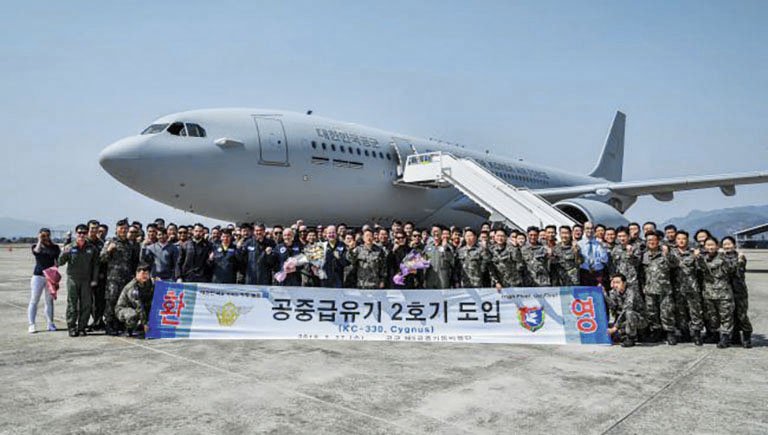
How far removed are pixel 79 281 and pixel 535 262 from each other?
21.4 feet

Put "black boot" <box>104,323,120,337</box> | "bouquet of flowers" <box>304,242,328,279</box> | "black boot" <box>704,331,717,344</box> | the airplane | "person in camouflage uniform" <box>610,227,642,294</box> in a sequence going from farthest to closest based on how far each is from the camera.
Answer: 1. the airplane
2. "bouquet of flowers" <box>304,242,328,279</box>
3. "black boot" <box>104,323,120,337</box>
4. "person in camouflage uniform" <box>610,227,642,294</box>
5. "black boot" <box>704,331,717,344</box>

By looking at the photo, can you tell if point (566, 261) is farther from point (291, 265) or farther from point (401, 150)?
point (401, 150)

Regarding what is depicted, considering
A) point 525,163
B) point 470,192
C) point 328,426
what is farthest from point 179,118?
point 525,163

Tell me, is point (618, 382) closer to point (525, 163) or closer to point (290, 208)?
point (290, 208)

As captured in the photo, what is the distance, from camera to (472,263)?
7895 millimetres

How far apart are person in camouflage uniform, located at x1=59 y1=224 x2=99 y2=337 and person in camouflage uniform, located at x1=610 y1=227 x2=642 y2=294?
7.43 metres

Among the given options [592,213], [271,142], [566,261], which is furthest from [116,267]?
[592,213]

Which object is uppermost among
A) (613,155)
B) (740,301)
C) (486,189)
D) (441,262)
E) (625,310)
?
(613,155)

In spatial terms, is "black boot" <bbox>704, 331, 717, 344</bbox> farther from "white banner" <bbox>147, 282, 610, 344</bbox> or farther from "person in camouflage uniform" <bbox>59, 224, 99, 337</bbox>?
"person in camouflage uniform" <bbox>59, 224, 99, 337</bbox>

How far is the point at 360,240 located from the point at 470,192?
6982 mm

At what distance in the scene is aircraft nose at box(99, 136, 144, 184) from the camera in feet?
33.9

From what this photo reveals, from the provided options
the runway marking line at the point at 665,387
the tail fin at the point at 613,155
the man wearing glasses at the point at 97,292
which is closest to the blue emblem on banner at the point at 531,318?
the runway marking line at the point at 665,387

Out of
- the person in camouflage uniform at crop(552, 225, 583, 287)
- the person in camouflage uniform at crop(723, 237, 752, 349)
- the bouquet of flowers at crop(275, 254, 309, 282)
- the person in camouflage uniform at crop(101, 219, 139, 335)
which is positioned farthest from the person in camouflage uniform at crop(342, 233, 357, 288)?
the person in camouflage uniform at crop(723, 237, 752, 349)

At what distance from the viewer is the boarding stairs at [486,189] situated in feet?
44.3
